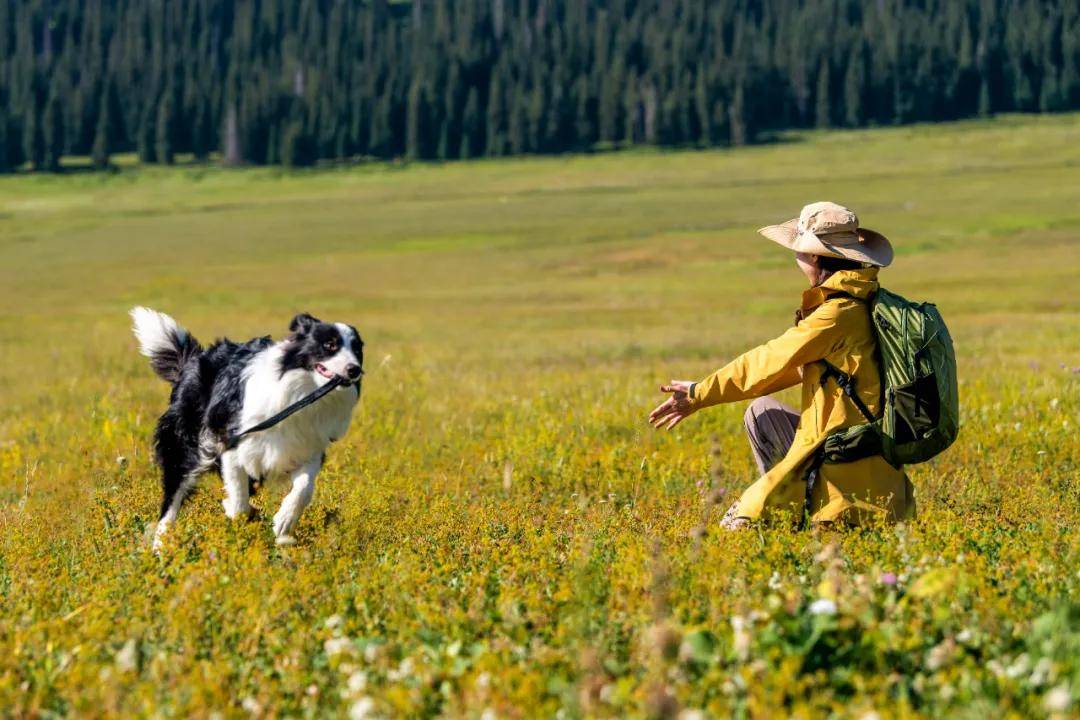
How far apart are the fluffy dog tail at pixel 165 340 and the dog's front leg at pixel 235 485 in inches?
43.6

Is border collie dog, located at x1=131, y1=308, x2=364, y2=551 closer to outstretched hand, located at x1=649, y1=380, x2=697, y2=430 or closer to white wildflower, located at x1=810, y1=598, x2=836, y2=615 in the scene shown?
outstretched hand, located at x1=649, y1=380, x2=697, y2=430

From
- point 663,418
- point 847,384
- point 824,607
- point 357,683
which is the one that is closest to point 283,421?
point 663,418

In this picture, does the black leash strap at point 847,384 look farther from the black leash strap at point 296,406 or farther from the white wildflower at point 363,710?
the white wildflower at point 363,710

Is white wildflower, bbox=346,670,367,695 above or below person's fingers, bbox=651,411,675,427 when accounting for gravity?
below

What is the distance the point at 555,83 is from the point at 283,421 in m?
127

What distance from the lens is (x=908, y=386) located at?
6.72 metres

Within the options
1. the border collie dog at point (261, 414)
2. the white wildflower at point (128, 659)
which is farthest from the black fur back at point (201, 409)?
the white wildflower at point (128, 659)

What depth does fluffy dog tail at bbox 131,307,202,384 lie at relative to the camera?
Result: 926 cm

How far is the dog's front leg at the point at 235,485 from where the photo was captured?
27.2ft

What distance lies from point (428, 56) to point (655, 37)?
25.6 metres

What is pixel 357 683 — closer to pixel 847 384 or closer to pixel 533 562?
pixel 533 562

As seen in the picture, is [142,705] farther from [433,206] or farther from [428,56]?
[428,56]

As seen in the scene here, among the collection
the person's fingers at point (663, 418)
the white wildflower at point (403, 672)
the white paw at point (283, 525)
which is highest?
the person's fingers at point (663, 418)

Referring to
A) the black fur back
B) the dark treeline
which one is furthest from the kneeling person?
the dark treeline
